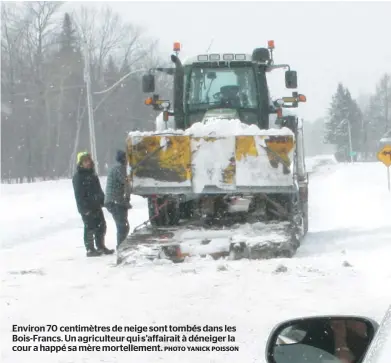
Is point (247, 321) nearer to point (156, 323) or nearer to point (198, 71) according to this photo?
point (156, 323)

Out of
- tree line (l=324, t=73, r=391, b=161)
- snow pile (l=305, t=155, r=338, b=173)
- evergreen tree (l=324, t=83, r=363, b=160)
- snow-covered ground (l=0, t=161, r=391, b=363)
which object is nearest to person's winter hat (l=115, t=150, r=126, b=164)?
snow-covered ground (l=0, t=161, r=391, b=363)

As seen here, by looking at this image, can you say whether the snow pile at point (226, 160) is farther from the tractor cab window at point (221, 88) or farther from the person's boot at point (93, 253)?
the tractor cab window at point (221, 88)

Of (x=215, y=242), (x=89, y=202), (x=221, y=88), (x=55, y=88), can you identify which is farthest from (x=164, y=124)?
(x=55, y=88)

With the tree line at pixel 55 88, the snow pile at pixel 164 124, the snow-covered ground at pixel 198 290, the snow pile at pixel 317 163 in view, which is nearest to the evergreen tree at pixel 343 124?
the snow pile at pixel 317 163

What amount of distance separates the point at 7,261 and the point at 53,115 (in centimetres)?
5251

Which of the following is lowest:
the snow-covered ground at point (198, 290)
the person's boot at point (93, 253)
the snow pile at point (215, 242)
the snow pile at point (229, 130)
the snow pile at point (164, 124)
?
the person's boot at point (93, 253)

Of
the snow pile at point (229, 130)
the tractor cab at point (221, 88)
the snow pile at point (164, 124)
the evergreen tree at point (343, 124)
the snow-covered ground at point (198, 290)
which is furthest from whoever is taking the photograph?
the evergreen tree at point (343, 124)

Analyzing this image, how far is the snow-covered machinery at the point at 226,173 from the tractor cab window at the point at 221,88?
2 centimetres

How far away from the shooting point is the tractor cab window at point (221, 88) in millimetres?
12250

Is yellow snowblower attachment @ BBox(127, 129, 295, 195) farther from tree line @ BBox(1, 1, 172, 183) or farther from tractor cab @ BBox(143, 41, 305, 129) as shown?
tree line @ BBox(1, 1, 172, 183)

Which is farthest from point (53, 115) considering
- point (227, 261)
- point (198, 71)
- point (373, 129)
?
point (373, 129)

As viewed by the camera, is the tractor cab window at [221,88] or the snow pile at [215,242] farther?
the tractor cab window at [221,88]

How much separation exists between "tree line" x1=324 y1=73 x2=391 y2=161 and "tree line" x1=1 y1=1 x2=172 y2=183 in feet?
138

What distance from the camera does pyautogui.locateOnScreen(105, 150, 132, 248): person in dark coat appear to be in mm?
10617
